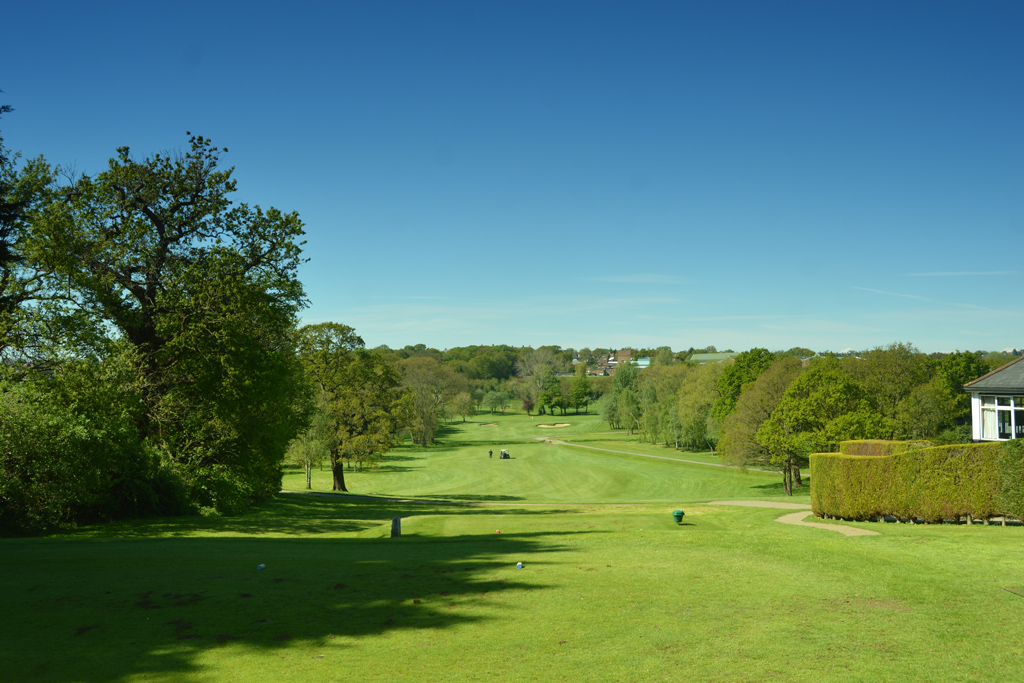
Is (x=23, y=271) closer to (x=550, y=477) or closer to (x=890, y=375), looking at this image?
(x=550, y=477)

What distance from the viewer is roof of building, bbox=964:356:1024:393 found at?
121 ft

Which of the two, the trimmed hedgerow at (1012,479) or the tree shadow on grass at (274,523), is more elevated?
the trimmed hedgerow at (1012,479)

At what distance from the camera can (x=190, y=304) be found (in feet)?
85.1

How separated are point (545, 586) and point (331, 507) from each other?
24.1 metres

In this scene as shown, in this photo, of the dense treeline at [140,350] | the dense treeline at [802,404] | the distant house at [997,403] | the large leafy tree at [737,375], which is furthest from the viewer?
the large leafy tree at [737,375]

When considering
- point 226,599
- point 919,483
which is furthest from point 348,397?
point 226,599

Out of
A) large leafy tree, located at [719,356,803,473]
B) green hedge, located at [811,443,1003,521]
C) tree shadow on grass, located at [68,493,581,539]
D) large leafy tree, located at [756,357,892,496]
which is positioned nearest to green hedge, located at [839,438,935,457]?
green hedge, located at [811,443,1003,521]

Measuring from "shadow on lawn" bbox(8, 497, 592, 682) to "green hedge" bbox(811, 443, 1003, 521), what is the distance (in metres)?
14.6

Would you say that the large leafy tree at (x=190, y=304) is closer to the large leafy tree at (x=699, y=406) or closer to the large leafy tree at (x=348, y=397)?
the large leafy tree at (x=348, y=397)

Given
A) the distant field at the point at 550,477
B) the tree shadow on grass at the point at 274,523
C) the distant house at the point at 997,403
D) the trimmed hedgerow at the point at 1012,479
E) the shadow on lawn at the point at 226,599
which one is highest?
the distant house at the point at 997,403

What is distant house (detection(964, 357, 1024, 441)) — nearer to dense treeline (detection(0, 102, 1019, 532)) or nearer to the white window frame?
the white window frame

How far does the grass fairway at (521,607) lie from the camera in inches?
315

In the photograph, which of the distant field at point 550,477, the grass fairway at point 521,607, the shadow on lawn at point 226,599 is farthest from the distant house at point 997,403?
the shadow on lawn at point 226,599

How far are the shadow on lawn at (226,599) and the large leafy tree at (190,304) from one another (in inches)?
425
